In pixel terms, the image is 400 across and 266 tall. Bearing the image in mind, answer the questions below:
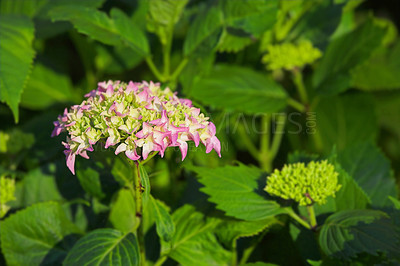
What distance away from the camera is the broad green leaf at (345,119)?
6.10ft

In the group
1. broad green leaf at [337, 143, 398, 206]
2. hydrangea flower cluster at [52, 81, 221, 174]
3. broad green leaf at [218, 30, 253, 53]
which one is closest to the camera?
hydrangea flower cluster at [52, 81, 221, 174]

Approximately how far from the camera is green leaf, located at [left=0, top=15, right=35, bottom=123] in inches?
45.4

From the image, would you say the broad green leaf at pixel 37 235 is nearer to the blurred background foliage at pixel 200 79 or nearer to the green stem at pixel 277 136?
the blurred background foliage at pixel 200 79

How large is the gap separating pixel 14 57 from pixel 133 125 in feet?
2.01

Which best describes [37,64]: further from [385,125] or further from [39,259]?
[385,125]

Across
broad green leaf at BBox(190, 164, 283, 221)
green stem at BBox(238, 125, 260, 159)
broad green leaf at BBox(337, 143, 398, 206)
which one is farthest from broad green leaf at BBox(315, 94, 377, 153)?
broad green leaf at BBox(190, 164, 283, 221)

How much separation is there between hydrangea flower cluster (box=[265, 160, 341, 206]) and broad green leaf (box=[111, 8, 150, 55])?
0.58m

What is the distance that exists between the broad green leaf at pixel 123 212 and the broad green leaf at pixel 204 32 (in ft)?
1.54

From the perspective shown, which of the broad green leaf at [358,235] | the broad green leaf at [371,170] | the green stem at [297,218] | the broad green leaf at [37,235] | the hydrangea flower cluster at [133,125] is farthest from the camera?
the broad green leaf at [371,170]

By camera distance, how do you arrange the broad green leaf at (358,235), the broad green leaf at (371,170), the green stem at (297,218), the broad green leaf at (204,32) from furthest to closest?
the broad green leaf at (204,32) < the broad green leaf at (371,170) < the green stem at (297,218) < the broad green leaf at (358,235)

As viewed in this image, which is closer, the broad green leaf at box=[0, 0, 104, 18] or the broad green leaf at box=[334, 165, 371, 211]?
the broad green leaf at box=[334, 165, 371, 211]

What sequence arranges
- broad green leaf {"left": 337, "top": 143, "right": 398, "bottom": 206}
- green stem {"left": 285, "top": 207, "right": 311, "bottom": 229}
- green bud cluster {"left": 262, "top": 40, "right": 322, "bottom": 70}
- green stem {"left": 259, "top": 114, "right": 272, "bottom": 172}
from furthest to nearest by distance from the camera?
green stem {"left": 259, "top": 114, "right": 272, "bottom": 172} < green bud cluster {"left": 262, "top": 40, "right": 322, "bottom": 70} < broad green leaf {"left": 337, "top": 143, "right": 398, "bottom": 206} < green stem {"left": 285, "top": 207, "right": 311, "bottom": 229}

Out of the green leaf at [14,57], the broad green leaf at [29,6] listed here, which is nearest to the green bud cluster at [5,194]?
the green leaf at [14,57]

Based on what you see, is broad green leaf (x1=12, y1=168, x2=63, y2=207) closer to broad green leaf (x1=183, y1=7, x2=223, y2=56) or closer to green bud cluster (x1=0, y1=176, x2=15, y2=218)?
green bud cluster (x1=0, y1=176, x2=15, y2=218)
